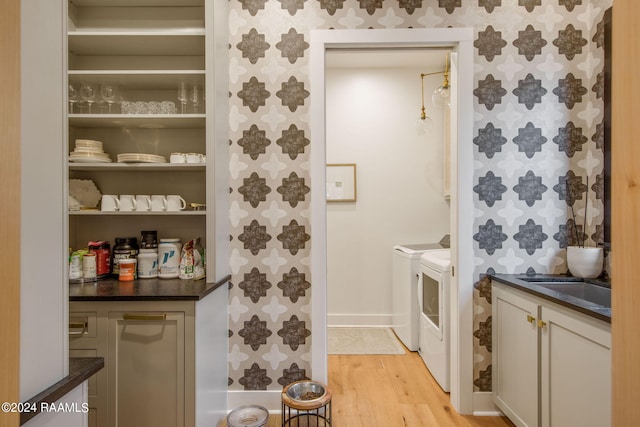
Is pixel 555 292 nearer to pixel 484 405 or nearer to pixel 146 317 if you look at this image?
pixel 484 405

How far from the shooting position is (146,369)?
161 cm

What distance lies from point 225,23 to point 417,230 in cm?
274

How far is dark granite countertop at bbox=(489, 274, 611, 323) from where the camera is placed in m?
1.31

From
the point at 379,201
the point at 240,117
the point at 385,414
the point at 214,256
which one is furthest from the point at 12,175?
the point at 379,201

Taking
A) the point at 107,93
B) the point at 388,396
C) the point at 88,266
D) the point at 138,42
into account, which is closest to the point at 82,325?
the point at 88,266

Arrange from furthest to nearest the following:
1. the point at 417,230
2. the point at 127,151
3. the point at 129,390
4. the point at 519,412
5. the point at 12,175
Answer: the point at 417,230, the point at 127,151, the point at 519,412, the point at 129,390, the point at 12,175

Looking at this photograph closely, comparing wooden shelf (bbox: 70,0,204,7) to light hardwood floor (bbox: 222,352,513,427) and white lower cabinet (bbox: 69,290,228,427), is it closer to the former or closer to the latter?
white lower cabinet (bbox: 69,290,228,427)

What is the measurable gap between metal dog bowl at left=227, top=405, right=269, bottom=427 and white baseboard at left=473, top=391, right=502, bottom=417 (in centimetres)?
130

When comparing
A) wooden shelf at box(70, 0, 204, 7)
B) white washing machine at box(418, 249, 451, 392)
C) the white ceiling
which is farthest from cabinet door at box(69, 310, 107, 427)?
the white ceiling

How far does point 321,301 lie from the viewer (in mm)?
2150

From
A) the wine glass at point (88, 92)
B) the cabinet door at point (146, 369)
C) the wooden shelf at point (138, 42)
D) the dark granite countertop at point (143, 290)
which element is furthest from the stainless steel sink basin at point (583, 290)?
the wine glass at point (88, 92)

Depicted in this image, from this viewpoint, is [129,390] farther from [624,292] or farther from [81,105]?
[624,292]

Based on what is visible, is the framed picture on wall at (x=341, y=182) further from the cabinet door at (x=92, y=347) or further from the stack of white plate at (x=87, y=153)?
the cabinet door at (x=92, y=347)

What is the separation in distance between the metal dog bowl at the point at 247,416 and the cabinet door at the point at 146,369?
1.11ft
